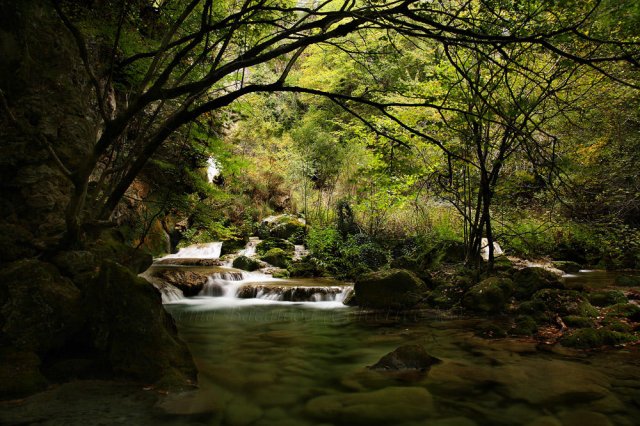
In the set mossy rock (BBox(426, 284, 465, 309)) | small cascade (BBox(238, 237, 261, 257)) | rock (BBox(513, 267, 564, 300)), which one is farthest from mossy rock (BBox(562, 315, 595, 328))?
small cascade (BBox(238, 237, 261, 257))

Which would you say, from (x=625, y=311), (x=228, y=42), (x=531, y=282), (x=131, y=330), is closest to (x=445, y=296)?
(x=531, y=282)

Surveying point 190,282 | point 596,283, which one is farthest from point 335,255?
point 596,283

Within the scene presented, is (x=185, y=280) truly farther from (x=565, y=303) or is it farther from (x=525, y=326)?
(x=565, y=303)

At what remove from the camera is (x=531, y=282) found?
26.5ft

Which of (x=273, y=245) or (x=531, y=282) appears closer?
(x=531, y=282)

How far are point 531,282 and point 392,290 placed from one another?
3005 millimetres

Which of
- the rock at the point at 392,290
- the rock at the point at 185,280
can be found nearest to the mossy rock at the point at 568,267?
the rock at the point at 392,290

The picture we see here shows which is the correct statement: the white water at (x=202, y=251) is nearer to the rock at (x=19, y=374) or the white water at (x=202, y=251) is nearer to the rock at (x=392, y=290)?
the rock at (x=392, y=290)

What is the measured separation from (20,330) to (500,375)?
489 centimetres

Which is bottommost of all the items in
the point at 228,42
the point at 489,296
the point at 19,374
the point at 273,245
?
the point at 19,374

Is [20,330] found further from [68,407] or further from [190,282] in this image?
[190,282]

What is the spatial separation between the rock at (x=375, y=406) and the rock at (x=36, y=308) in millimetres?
2408

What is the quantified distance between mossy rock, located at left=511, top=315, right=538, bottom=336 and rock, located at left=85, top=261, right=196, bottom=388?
499 cm

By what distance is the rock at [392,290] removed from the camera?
27.4ft
